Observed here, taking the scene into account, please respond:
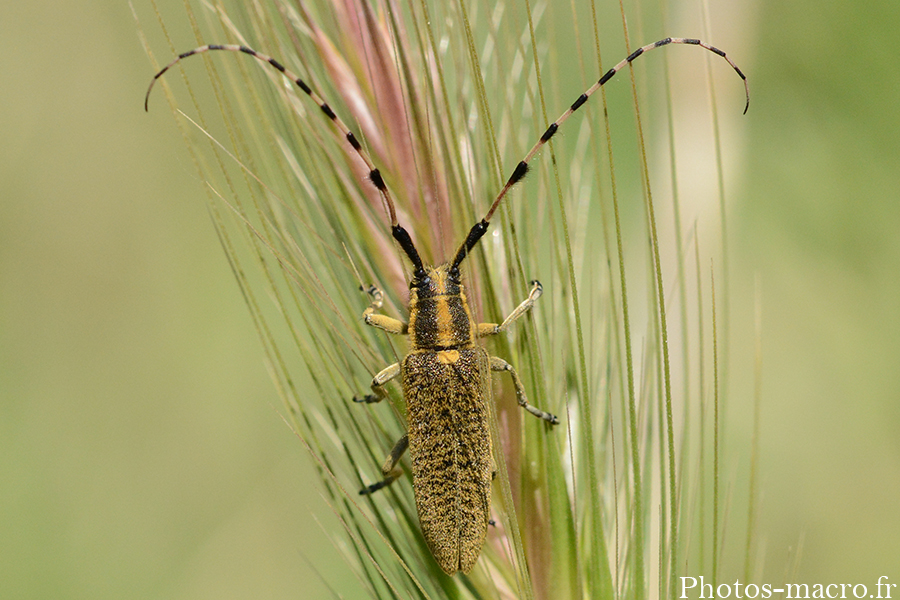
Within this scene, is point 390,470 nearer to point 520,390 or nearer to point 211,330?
point 520,390

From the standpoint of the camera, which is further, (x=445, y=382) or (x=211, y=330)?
(x=211, y=330)

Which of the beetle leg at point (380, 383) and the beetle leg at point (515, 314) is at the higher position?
the beetle leg at point (515, 314)

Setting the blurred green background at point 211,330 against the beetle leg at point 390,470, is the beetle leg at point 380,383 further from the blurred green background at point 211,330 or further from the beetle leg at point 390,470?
the blurred green background at point 211,330

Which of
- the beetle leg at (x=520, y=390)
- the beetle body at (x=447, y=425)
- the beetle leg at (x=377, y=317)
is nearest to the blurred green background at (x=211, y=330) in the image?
the beetle body at (x=447, y=425)

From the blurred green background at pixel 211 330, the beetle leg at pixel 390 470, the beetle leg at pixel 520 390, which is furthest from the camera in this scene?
the blurred green background at pixel 211 330

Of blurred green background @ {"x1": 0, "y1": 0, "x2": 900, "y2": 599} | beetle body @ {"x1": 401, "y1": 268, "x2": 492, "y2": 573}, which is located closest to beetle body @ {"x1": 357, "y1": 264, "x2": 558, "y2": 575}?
beetle body @ {"x1": 401, "y1": 268, "x2": 492, "y2": 573}

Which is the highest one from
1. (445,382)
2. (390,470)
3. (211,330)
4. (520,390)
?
(211,330)

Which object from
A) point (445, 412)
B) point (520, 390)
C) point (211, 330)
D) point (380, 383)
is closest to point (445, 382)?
point (445, 412)

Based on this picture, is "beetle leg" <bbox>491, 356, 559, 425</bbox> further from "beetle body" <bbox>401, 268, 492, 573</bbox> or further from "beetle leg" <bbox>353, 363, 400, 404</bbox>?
"beetle leg" <bbox>353, 363, 400, 404</bbox>
